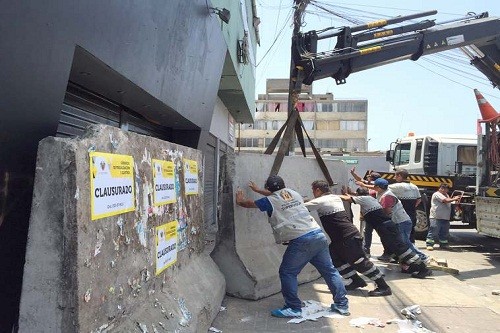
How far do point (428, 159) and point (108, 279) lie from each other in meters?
11.8

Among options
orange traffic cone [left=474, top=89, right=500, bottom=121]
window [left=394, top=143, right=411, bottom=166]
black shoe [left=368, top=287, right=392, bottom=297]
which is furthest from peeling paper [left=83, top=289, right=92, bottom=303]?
window [left=394, top=143, right=411, bottom=166]

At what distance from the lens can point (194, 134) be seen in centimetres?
798

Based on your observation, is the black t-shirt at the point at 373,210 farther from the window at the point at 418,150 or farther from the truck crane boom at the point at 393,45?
the window at the point at 418,150

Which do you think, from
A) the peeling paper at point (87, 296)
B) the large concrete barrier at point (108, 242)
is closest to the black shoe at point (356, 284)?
the large concrete barrier at point (108, 242)

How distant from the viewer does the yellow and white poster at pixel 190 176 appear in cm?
485

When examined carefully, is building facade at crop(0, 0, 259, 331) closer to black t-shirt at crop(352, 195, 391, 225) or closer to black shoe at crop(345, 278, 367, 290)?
black t-shirt at crop(352, 195, 391, 225)

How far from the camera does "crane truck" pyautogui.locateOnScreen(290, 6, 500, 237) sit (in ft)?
29.3

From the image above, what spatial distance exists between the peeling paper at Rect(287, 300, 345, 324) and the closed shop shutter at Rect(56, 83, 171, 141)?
10.1 feet

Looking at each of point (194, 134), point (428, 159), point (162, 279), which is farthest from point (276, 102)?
point (162, 279)

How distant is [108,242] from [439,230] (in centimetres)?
953

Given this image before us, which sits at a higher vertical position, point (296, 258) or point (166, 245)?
point (166, 245)

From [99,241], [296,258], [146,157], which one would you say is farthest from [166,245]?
[296,258]

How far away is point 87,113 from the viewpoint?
454cm

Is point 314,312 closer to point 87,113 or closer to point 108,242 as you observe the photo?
point 108,242
